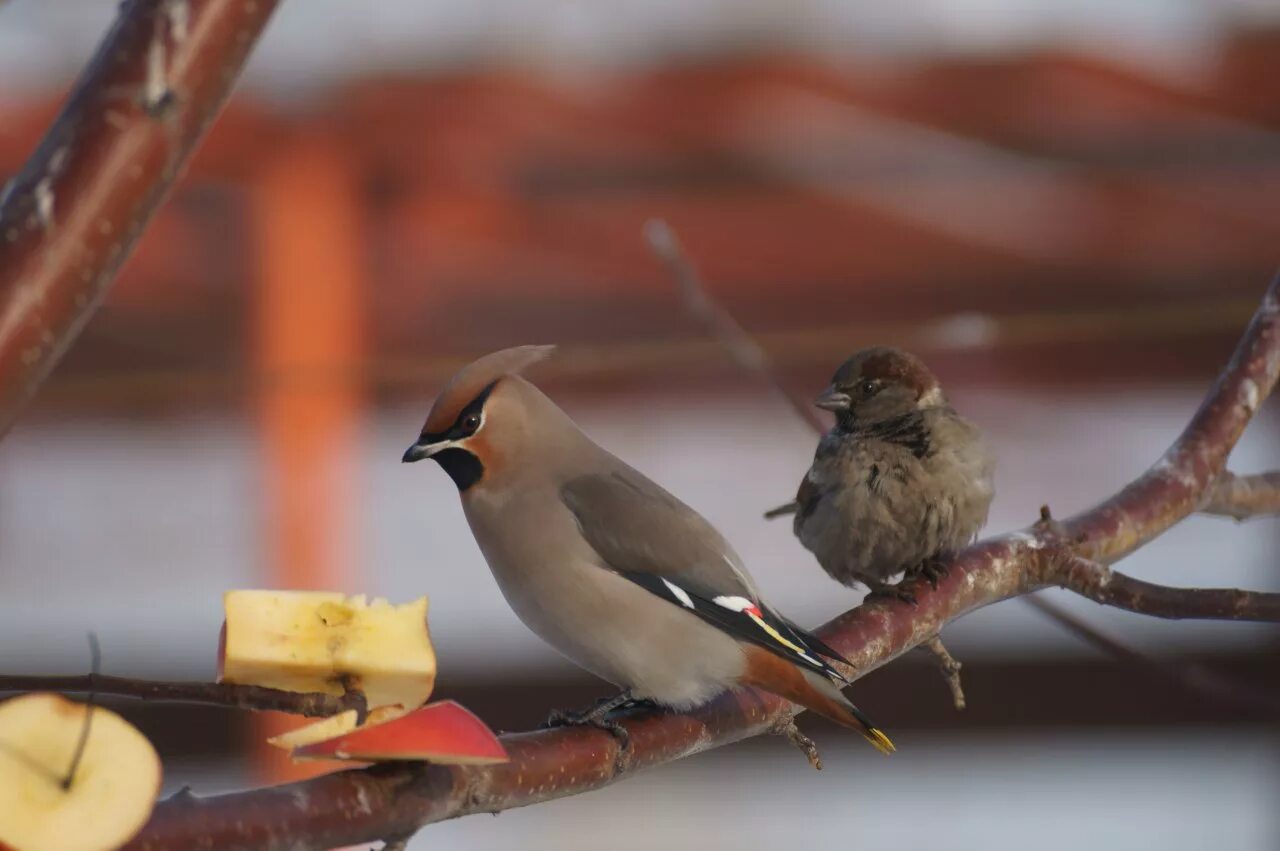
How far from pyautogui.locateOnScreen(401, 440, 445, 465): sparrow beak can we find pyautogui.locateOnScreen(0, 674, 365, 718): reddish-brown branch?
0.26m

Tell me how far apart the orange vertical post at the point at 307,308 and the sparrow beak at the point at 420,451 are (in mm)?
3267

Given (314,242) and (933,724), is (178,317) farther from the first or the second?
(933,724)

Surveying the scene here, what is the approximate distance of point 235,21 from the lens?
670 millimetres

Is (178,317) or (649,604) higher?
(178,317)

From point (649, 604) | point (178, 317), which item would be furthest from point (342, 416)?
point (649, 604)

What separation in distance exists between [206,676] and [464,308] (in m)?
1.48

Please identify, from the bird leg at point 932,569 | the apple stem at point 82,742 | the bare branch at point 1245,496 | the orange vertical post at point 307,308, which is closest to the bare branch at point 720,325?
the bird leg at point 932,569

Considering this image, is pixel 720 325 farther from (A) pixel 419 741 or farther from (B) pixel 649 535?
(A) pixel 419 741

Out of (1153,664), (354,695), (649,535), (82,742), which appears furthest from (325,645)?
(1153,664)

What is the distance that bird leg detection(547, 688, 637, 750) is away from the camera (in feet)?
3.97

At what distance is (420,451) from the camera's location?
1258 mm

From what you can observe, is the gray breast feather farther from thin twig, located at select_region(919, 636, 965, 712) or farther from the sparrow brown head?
the sparrow brown head

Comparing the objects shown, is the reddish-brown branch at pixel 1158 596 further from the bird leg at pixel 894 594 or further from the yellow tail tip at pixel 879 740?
the yellow tail tip at pixel 879 740

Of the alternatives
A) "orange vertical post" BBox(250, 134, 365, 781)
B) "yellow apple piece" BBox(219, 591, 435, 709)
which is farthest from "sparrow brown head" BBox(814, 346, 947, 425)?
"orange vertical post" BBox(250, 134, 365, 781)
